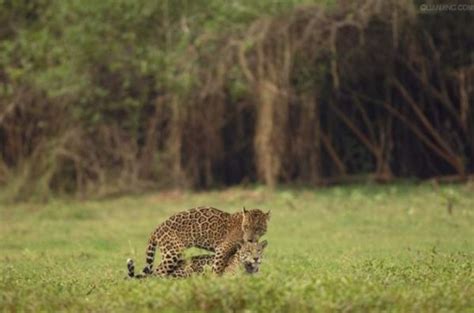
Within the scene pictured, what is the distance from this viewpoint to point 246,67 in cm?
2330

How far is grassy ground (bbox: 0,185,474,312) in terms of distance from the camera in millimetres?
8922

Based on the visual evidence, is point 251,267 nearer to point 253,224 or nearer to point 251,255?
point 251,255

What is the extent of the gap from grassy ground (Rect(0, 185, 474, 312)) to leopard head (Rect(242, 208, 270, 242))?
0.38 m

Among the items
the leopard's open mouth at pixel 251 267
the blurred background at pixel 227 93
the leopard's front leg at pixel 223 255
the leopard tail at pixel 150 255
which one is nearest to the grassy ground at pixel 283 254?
the leopard's open mouth at pixel 251 267

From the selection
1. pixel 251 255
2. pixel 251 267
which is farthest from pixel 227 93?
pixel 251 267

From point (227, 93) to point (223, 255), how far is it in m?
13.3

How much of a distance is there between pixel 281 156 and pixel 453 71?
12.7ft

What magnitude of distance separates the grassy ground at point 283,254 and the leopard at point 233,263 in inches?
7.5

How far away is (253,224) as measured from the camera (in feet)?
38.4

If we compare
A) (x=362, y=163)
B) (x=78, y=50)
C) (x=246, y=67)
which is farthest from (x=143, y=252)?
(x=362, y=163)

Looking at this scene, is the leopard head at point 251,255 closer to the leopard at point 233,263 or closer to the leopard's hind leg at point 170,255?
the leopard at point 233,263

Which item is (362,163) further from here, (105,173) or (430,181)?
(105,173)

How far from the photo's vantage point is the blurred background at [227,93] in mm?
23578

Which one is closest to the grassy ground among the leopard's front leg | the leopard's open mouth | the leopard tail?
the leopard's open mouth
